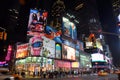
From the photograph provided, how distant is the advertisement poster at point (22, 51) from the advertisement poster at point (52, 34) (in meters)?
9.05

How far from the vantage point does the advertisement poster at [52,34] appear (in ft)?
208

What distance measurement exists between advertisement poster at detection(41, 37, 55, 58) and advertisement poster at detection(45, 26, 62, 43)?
2.62 metres

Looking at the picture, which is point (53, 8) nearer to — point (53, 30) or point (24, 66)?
point (53, 30)

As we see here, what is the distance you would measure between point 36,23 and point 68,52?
22331mm

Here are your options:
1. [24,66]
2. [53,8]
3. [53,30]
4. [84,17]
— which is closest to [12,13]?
[53,8]

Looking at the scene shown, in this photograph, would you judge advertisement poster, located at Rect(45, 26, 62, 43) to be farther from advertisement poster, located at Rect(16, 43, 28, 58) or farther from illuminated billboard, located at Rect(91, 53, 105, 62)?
illuminated billboard, located at Rect(91, 53, 105, 62)

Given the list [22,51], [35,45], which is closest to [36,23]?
[35,45]

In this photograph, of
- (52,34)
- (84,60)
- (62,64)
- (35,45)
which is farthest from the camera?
(84,60)

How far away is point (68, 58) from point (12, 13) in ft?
289

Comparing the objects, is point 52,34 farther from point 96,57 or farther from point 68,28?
point 96,57

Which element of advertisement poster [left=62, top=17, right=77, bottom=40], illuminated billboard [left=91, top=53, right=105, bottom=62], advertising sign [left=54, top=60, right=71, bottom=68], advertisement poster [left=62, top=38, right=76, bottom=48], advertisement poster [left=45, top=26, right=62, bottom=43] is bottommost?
advertising sign [left=54, top=60, right=71, bottom=68]

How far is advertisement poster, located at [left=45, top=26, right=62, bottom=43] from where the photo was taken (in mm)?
63469

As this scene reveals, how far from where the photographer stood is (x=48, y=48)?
60.2m

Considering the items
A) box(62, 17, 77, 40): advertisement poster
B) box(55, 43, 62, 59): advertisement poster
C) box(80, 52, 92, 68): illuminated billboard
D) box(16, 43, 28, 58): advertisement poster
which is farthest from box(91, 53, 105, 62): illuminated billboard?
box(16, 43, 28, 58): advertisement poster
